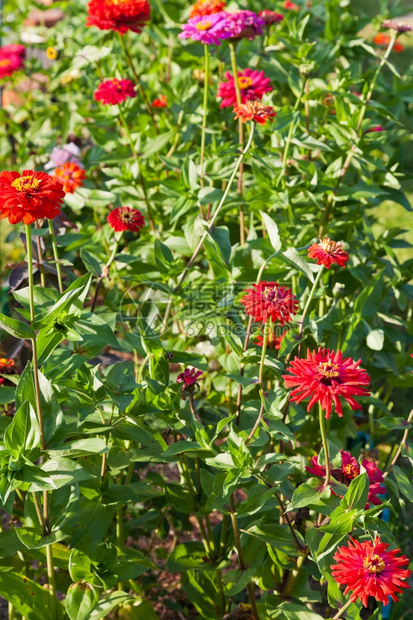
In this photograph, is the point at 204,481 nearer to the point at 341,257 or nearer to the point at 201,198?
the point at 341,257

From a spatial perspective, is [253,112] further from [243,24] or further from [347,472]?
[347,472]

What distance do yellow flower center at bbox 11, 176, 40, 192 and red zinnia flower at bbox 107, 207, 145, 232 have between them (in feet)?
1.28

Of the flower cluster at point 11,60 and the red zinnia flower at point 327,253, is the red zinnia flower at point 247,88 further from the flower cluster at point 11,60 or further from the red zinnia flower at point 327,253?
the flower cluster at point 11,60

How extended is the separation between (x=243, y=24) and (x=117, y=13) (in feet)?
1.13

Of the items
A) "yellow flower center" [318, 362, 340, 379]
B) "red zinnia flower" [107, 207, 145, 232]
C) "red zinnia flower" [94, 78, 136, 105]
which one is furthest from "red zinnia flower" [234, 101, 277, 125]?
"yellow flower center" [318, 362, 340, 379]

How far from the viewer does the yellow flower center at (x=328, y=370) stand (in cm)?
97

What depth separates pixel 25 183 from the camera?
3.24 ft

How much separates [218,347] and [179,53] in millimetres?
1246

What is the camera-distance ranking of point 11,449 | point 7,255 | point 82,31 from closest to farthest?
point 11,449 → point 82,31 → point 7,255

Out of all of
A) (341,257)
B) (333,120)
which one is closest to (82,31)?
(333,120)

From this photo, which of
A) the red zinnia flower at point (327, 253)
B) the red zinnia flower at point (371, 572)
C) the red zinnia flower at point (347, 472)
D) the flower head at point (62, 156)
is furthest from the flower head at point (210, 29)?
the red zinnia flower at point (371, 572)

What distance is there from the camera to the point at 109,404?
1.17 metres

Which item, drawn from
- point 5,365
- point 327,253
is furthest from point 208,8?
point 5,365

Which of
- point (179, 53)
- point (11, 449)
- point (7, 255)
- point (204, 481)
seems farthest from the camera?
point (7, 255)
